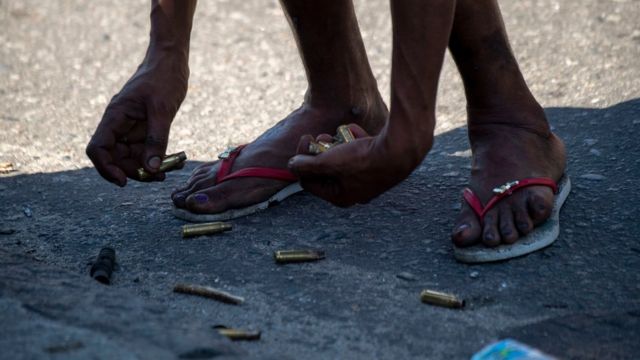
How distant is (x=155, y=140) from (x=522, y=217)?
1278mm

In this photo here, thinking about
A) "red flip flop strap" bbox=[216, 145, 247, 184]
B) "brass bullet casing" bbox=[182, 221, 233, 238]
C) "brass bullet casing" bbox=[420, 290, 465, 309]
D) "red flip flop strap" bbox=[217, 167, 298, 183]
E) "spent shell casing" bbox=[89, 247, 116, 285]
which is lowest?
"brass bullet casing" bbox=[420, 290, 465, 309]

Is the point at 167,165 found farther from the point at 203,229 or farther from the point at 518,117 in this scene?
the point at 518,117

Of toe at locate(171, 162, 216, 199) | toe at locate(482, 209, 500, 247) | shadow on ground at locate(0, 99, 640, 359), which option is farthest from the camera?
toe at locate(171, 162, 216, 199)

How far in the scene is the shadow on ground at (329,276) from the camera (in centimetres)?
252

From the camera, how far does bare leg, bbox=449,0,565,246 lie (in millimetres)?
3066

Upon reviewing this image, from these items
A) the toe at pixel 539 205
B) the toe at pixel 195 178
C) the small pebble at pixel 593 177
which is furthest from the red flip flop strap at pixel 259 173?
the small pebble at pixel 593 177

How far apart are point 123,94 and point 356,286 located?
41.9 inches

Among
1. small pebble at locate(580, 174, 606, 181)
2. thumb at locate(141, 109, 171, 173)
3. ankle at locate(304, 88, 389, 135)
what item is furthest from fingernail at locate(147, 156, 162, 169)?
small pebble at locate(580, 174, 606, 181)

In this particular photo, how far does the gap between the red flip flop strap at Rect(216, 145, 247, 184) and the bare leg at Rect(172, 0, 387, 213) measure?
2 centimetres

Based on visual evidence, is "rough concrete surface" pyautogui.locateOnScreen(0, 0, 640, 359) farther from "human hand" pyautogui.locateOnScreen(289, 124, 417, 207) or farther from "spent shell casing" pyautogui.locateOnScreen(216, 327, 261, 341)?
"human hand" pyautogui.locateOnScreen(289, 124, 417, 207)

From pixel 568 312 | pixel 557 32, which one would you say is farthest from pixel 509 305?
pixel 557 32

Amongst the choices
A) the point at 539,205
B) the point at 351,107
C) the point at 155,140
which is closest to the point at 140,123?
the point at 155,140

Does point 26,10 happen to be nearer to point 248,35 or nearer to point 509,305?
point 248,35

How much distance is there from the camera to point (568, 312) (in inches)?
107
